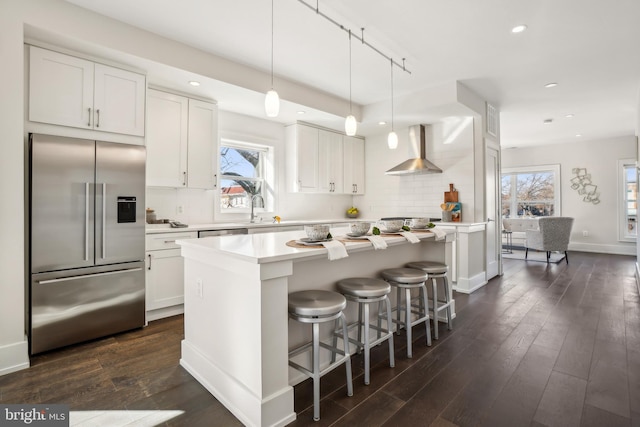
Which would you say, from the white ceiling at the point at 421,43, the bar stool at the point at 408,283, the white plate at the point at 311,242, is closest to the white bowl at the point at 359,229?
the white plate at the point at 311,242

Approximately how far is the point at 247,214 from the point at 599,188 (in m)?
8.09

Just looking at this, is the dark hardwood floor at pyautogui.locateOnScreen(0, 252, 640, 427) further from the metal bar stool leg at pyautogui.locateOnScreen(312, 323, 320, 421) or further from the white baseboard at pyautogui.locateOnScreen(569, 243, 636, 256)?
the white baseboard at pyautogui.locateOnScreen(569, 243, 636, 256)

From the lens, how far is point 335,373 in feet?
7.51

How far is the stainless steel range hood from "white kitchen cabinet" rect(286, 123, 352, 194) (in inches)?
37.9

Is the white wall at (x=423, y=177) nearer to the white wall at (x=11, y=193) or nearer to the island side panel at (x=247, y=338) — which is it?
the island side panel at (x=247, y=338)

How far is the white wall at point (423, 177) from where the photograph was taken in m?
4.93

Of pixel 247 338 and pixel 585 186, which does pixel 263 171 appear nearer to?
pixel 247 338

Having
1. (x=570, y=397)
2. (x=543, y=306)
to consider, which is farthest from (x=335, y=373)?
(x=543, y=306)

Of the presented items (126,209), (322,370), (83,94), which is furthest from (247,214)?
(322,370)

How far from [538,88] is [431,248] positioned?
2958 millimetres

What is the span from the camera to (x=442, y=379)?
2195 millimetres

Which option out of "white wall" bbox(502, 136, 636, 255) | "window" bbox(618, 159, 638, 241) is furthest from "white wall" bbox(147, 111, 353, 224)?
Result: "window" bbox(618, 159, 638, 241)

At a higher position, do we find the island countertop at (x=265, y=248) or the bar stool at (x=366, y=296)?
the island countertop at (x=265, y=248)

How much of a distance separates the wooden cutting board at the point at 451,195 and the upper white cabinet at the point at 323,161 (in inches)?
63.9
